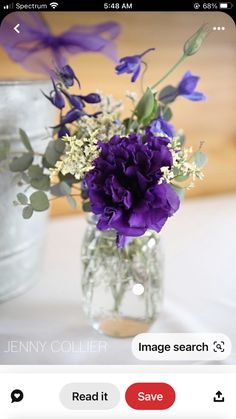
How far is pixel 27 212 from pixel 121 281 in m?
0.09

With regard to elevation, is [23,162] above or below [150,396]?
above

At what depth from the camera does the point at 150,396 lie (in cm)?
38

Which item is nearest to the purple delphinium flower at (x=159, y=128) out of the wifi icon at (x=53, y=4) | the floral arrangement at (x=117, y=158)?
the floral arrangement at (x=117, y=158)

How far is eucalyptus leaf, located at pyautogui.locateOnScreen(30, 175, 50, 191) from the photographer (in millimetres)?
408

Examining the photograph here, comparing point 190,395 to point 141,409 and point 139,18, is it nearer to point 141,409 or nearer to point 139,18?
point 141,409

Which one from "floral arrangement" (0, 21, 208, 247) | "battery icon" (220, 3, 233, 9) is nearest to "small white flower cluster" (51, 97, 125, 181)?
"floral arrangement" (0, 21, 208, 247)

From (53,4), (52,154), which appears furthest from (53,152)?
(53,4)

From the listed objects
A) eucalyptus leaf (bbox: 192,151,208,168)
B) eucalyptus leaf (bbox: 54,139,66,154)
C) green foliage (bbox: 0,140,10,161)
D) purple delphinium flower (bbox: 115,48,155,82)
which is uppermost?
purple delphinium flower (bbox: 115,48,155,82)

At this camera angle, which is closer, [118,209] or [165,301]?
[118,209]

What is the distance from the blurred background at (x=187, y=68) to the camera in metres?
0.39

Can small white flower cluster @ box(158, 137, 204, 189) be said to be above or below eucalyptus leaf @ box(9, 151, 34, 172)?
below

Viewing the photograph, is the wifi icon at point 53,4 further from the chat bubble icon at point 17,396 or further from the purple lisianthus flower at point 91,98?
the chat bubble icon at point 17,396

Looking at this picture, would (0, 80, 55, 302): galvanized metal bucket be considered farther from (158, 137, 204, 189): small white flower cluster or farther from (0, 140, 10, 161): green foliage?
(158, 137, 204, 189): small white flower cluster

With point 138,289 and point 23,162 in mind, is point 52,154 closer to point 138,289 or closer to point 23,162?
point 23,162
